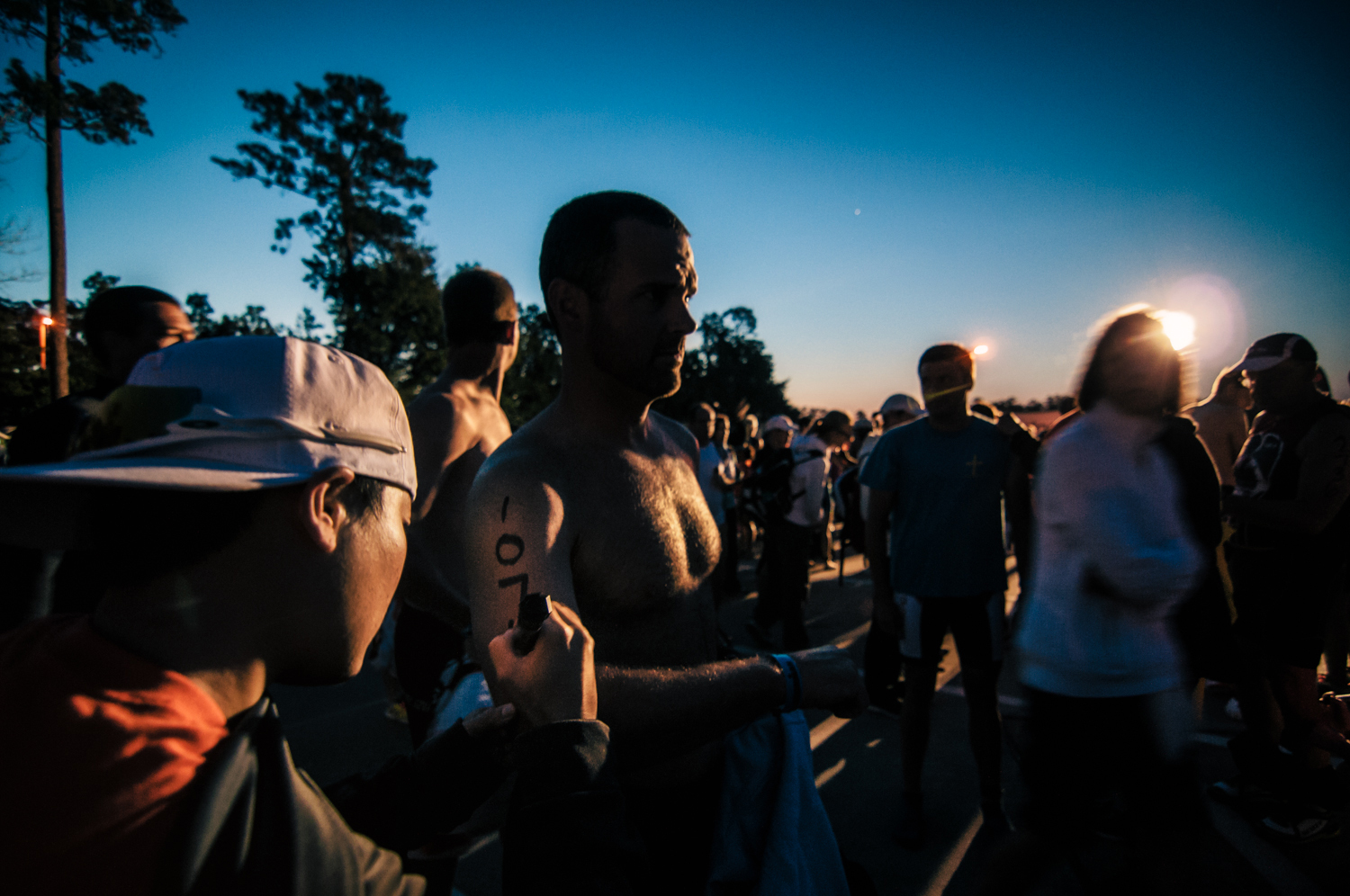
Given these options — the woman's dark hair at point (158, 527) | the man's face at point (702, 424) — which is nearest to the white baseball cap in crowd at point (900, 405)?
the man's face at point (702, 424)

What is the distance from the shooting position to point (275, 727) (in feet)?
2.41

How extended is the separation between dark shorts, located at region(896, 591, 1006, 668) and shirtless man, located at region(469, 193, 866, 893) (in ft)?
5.76

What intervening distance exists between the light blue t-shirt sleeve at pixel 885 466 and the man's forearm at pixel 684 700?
2035 millimetres

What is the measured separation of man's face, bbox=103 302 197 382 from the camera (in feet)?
8.77

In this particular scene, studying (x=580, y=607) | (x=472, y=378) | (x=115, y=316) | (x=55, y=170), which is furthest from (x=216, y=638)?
(x=55, y=170)

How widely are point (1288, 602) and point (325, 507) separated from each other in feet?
14.9

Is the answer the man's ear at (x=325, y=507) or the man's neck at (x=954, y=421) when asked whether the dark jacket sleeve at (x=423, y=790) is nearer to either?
the man's ear at (x=325, y=507)

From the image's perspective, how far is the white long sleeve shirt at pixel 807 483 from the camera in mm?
5949

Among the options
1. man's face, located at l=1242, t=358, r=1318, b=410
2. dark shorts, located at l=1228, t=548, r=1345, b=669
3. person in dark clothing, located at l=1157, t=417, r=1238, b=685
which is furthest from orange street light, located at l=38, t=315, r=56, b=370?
dark shorts, located at l=1228, t=548, r=1345, b=669

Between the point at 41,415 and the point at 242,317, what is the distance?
92.8 ft

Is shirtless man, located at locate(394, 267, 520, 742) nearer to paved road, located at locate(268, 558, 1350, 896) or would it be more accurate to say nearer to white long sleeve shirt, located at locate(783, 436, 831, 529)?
paved road, located at locate(268, 558, 1350, 896)

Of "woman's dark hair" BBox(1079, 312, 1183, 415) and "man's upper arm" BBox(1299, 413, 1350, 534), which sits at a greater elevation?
"woman's dark hair" BBox(1079, 312, 1183, 415)

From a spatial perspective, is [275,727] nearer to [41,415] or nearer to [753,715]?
[753,715]

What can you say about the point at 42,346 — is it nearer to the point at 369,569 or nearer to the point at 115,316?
the point at 115,316
